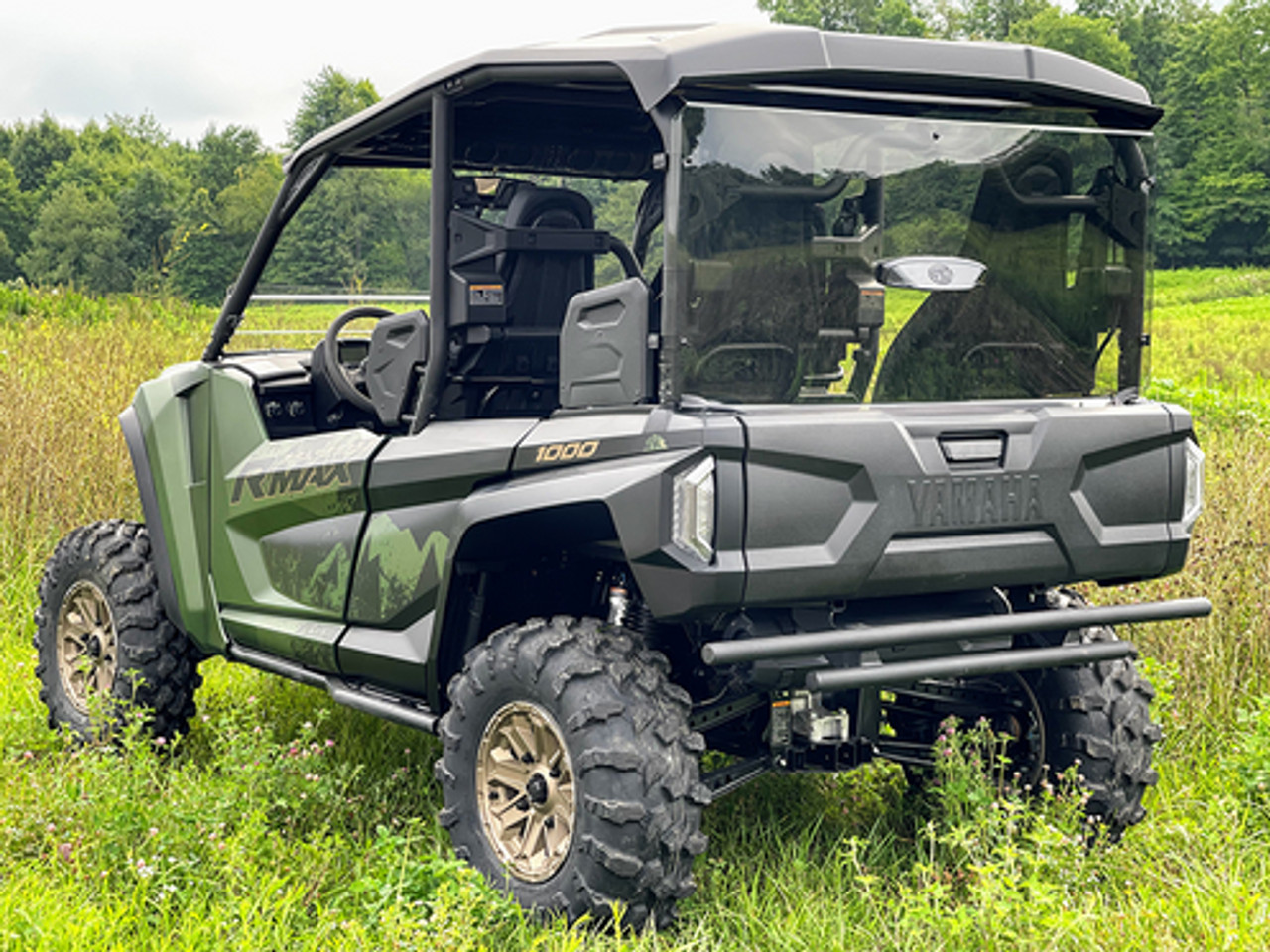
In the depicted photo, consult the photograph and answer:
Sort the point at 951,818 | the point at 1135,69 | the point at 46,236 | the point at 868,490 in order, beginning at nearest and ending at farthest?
the point at 868,490
the point at 951,818
the point at 46,236
the point at 1135,69

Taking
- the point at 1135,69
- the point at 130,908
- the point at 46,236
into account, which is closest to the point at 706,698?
the point at 130,908

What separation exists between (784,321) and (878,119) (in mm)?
543

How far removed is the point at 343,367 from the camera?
5094 mm

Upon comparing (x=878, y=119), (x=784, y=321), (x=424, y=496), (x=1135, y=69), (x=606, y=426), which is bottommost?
(x=424, y=496)

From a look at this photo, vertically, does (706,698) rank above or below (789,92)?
below

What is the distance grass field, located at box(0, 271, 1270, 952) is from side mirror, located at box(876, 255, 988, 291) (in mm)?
1250

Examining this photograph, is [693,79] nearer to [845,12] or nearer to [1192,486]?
[1192,486]

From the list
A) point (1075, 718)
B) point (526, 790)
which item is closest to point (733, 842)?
point (526, 790)

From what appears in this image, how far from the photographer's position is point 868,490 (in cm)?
334

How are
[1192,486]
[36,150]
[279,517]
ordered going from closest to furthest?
[1192,486] → [279,517] → [36,150]

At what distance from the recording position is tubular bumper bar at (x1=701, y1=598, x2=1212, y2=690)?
10.7ft

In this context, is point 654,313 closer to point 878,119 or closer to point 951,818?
point 878,119

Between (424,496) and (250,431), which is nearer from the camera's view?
(424,496)

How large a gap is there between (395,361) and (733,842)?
1728mm
